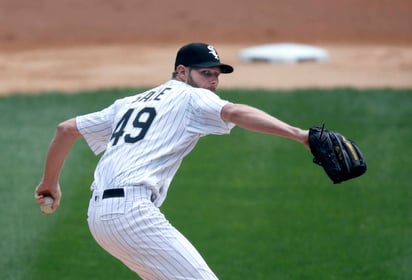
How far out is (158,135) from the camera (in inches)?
219

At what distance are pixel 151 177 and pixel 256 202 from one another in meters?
4.87

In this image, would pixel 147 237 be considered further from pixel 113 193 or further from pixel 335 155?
pixel 335 155

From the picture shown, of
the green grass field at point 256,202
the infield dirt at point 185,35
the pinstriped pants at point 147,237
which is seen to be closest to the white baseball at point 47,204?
the pinstriped pants at point 147,237

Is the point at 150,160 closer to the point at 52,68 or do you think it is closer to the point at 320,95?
the point at 320,95

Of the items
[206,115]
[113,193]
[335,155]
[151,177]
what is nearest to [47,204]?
[113,193]

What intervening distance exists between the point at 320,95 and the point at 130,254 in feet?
29.9

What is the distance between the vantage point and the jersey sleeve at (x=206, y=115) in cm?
545

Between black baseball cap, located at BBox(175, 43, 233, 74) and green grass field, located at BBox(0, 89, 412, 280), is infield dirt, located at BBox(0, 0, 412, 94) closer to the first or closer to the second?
green grass field, located at BBox(0, 89, 412, 280)

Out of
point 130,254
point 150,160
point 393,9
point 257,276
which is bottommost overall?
point 257,276

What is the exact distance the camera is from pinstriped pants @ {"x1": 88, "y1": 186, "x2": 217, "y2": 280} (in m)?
5.39

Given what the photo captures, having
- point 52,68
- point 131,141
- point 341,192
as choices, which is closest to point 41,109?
point 52,68

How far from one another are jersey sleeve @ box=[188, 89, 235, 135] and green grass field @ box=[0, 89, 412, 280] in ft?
9.92

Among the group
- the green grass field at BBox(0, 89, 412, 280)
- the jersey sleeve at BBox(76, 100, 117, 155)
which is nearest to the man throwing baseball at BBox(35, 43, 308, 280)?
the jersey sleeve at BBox(76, 100, 117, 155)

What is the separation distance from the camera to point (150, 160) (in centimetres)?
551
